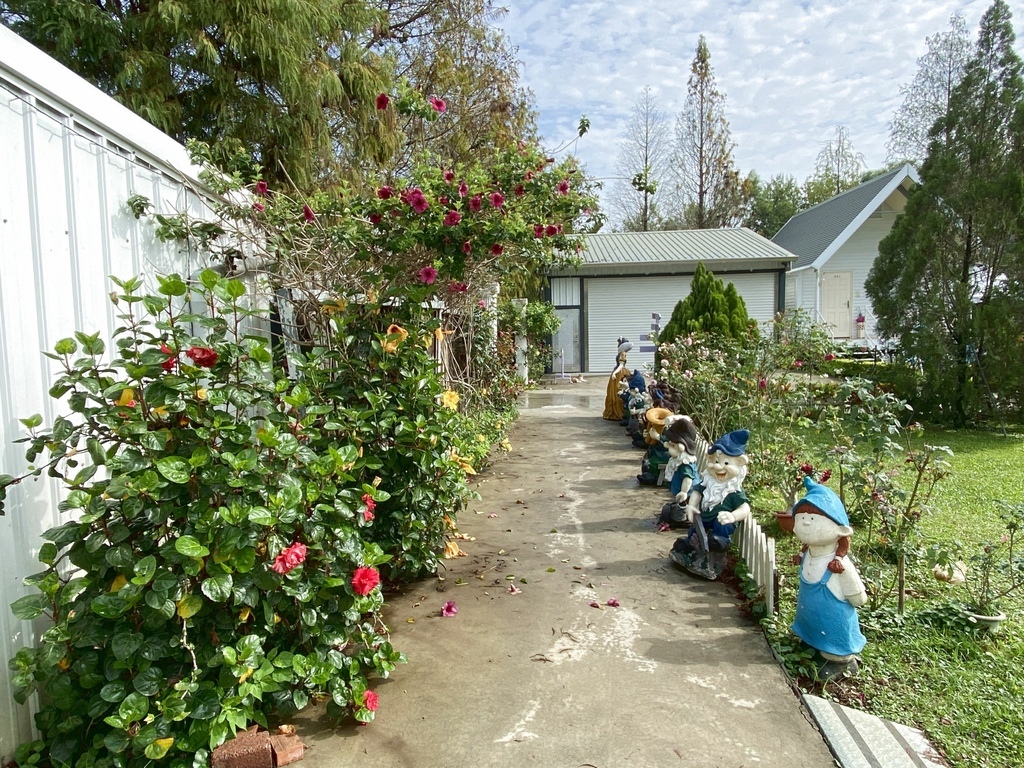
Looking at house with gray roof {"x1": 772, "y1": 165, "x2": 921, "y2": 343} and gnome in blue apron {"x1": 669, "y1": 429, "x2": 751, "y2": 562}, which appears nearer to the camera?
gnome in blue apron {"x1": 669, "y1": 429, "x2": 751, "y2": 562}

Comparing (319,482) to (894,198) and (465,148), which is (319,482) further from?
(894,198)

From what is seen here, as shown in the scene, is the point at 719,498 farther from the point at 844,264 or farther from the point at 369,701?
the point at 844,264

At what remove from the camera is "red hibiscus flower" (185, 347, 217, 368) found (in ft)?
8.02

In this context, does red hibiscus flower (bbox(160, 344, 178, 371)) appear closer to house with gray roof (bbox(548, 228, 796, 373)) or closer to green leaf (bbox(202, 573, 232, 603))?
green leaf (bbox(202, 573, 232, 603))

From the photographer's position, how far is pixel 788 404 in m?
6.94

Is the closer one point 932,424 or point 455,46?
point 932,424

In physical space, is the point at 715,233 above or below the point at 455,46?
below

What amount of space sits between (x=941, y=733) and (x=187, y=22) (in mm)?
8254

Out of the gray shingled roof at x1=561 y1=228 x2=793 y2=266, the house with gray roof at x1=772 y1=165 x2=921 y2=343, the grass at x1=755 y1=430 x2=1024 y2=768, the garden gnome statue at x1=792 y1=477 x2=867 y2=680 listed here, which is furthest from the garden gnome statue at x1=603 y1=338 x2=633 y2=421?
the house with gray roof at x1=772 y1=165 x2=921 y2=343

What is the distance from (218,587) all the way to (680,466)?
3935 mm

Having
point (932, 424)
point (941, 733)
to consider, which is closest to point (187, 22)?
point (941, 733)

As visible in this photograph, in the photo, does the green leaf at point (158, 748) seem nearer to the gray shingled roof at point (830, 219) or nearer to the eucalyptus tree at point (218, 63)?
the eucalyptus tree at point (218, 63)

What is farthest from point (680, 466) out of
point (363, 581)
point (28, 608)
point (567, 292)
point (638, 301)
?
point (638, 301)

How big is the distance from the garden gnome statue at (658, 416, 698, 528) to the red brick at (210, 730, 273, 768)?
11.6ft
